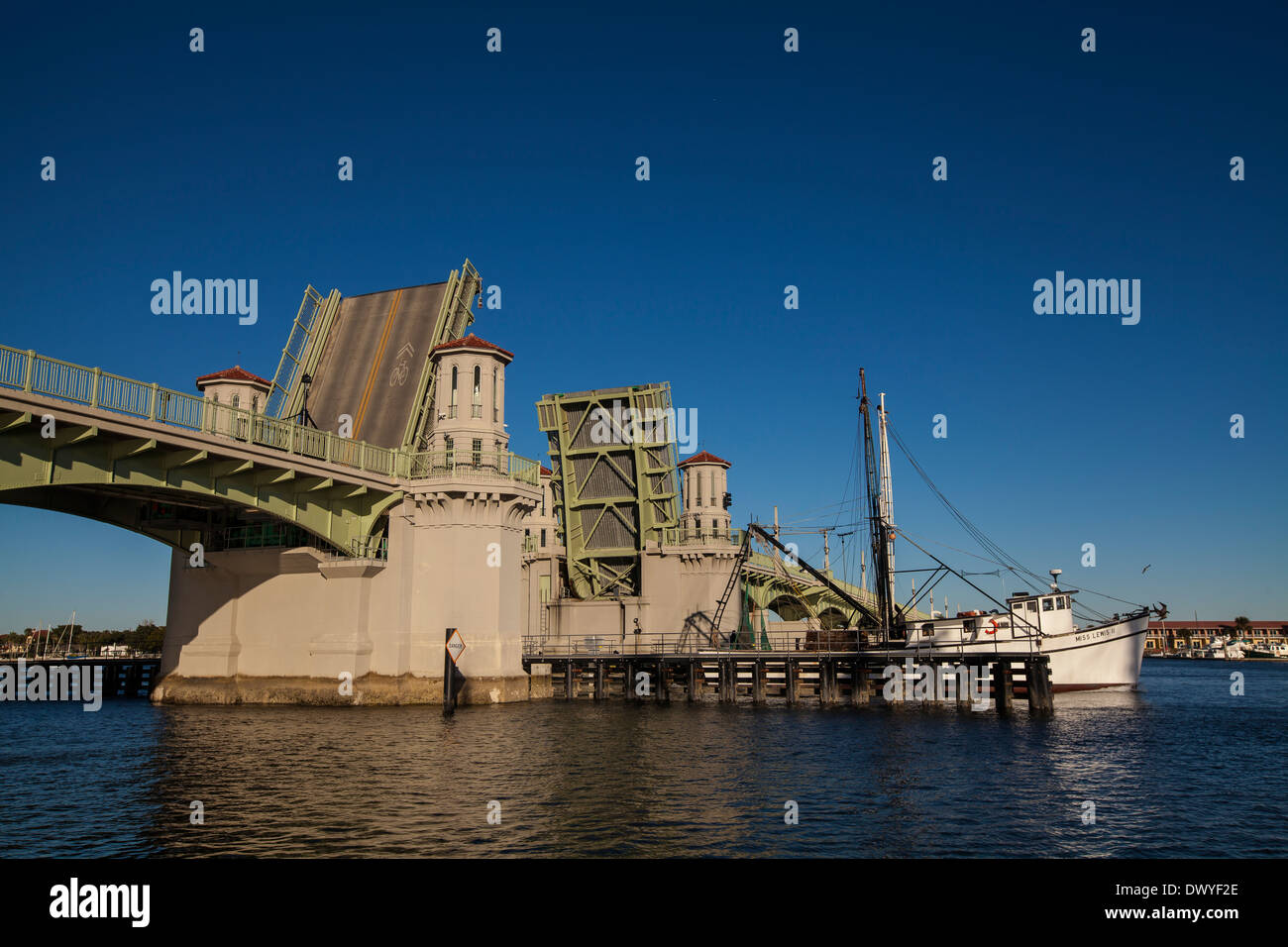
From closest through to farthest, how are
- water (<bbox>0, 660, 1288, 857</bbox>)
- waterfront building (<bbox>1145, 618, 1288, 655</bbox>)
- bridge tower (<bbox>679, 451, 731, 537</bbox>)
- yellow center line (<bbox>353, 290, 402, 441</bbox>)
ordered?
water (<bbox>0, 660, 1288, 857</bbox>), yellow center line (<bbox>353, 290, 402, 441</bbox>), bridge tower (<bbox>679, 451, 731, 537</bbox>), waterfront building (<bbox>1145, 618, 1288, 655</bbox>)

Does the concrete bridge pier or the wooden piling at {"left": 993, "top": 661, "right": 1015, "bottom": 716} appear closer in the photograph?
the concrete bridge pier

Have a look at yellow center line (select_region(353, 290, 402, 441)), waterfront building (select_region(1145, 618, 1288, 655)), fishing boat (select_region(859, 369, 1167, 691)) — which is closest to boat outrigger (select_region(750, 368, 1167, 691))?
fishing boat (select_region(859, 369, 1167, 691))

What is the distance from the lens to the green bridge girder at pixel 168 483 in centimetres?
2080

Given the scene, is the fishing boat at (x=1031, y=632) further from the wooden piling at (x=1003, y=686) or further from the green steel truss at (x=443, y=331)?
the green steel truss at (x=443, y=331)

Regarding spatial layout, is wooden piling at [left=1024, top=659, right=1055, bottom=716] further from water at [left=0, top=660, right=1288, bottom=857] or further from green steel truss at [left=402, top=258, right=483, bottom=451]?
green steel truss at [left=402, top=258, right=483, bottom=451]

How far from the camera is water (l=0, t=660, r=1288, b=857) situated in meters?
12.9

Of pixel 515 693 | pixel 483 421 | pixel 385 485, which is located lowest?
pixel 515 693

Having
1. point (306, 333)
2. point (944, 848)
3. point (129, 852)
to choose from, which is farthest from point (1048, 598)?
point (129, 852)

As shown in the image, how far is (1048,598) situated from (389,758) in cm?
3021

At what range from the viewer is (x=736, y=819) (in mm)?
14266

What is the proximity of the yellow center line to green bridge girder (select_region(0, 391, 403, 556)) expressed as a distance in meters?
4.52

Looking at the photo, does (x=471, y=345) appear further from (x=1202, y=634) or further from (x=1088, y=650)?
(x=1202, y=634)

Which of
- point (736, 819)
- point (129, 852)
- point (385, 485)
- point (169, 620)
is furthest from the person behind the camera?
point (169, 620)

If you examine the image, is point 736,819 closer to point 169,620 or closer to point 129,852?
point 129,852
